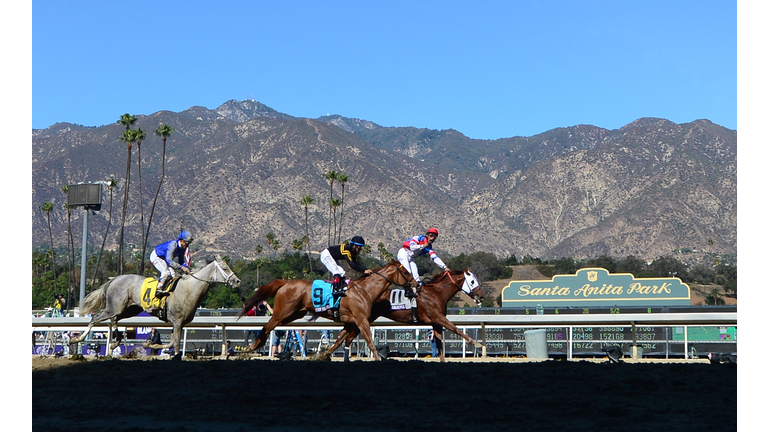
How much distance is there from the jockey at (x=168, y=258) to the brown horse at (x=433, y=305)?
2880mm

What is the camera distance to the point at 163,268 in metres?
13.4

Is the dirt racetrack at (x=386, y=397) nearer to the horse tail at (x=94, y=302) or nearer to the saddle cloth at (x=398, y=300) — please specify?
the saddle cloth at (x=398, y=300)

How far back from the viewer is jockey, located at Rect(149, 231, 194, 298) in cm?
1316

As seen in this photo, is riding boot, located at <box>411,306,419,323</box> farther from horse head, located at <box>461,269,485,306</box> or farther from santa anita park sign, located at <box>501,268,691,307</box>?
santa anita park sign, located at <box>501,268,691,307</box>

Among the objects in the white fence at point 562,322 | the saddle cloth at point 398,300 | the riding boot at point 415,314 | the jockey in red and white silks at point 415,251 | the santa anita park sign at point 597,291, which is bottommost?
the santa anita park sign at point 597,291

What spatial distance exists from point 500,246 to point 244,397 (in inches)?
6814

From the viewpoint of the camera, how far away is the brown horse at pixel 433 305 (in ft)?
42.3

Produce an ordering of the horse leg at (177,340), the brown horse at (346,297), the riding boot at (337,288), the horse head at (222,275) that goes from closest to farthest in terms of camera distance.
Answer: the horse leg at (177,340)
the brown horse at (346,297)
the riding boot at (337,288)
the horse head at (222,275)

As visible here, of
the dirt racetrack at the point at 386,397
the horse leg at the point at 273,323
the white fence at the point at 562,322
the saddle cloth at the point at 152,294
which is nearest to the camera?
the dirt racetrack at the point at 386,397

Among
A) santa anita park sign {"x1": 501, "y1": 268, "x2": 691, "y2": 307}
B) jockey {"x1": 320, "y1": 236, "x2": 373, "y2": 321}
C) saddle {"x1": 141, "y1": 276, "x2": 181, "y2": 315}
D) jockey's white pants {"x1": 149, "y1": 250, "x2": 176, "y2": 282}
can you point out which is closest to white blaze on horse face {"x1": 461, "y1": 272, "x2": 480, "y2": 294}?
jockey {"x1": 320, "y1": 236, "x2": 373, "y2": 321}

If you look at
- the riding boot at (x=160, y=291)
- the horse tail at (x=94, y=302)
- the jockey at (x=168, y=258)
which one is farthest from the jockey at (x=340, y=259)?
the horse tail at (x=94, y=302)

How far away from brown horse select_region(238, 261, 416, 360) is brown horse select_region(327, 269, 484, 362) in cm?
24

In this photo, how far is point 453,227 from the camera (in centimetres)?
18050

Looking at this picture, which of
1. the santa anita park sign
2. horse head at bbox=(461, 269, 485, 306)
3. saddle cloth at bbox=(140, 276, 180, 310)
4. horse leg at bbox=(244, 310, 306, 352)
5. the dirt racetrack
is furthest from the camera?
the santa anita park sign
